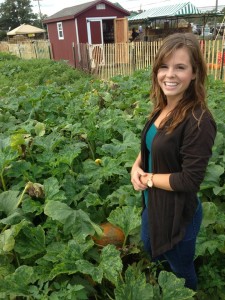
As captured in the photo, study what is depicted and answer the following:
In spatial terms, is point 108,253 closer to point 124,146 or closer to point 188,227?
point 188,227

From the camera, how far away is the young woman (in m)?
1.59

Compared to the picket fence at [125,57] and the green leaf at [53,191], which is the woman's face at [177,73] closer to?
the green leaf at [53,191]

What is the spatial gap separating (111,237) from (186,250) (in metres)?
0.74

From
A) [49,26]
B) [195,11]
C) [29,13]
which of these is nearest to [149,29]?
[195,11]

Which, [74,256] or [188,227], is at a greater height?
[188,227]

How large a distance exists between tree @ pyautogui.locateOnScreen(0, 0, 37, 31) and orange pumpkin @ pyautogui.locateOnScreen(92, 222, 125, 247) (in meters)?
63.6

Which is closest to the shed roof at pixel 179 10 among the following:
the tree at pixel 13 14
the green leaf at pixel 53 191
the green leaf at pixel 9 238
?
the green leaf at pixel 53 191

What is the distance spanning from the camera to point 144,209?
2.21 m

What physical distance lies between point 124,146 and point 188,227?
5.02ft

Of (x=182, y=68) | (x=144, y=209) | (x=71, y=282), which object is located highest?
(x=182, y=68)

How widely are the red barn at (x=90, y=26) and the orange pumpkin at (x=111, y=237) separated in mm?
14773

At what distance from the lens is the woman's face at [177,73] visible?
1647 mm

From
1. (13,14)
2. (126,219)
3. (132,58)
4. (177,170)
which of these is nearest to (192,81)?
(177,170)

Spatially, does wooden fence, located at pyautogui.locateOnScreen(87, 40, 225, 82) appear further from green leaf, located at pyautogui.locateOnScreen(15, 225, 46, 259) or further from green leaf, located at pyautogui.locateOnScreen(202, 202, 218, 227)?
green leaf, located at pyautogui.locateOnScreen(15, 225, 46, 259)
